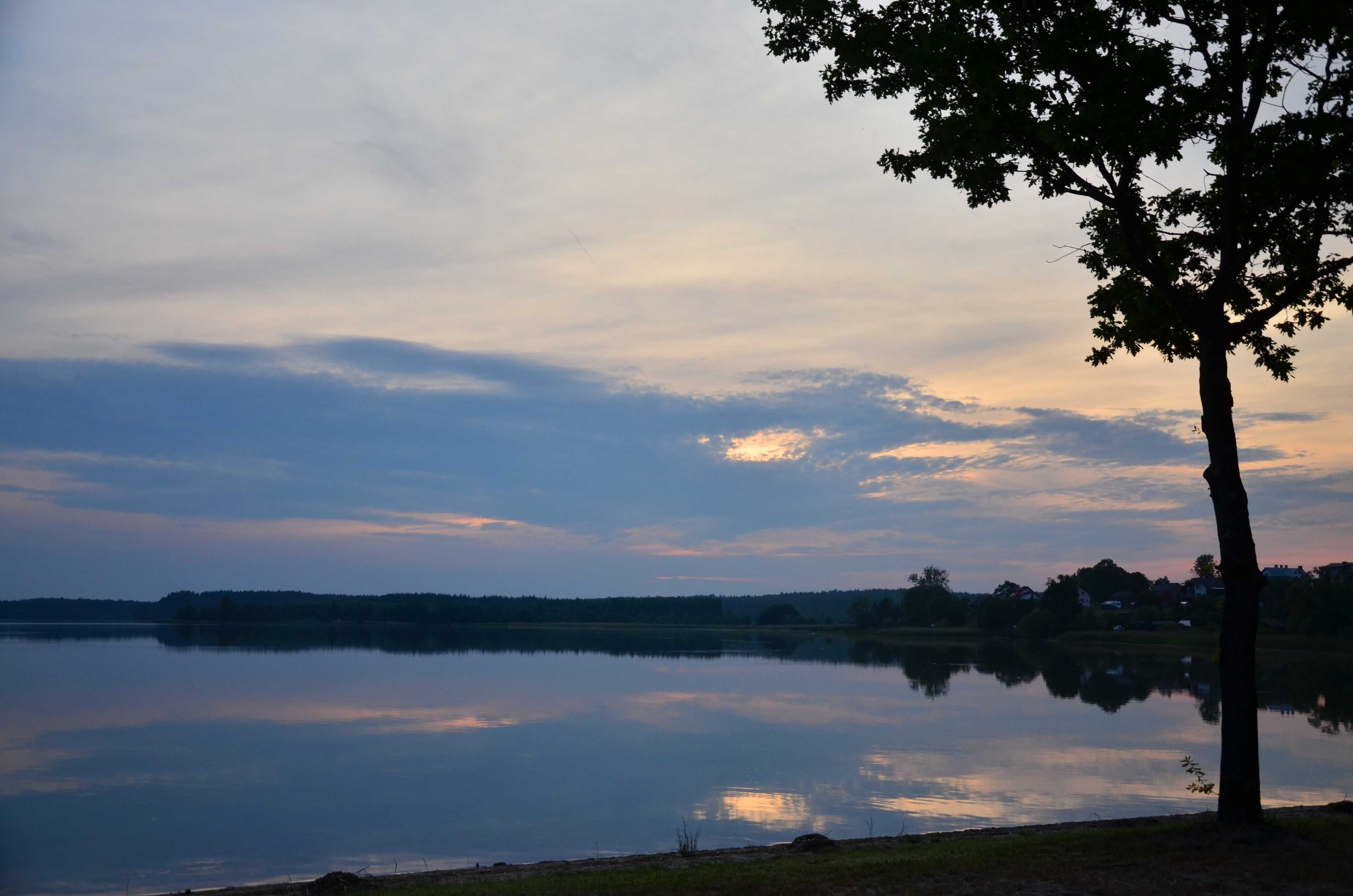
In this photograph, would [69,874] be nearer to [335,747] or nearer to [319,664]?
[335,747]

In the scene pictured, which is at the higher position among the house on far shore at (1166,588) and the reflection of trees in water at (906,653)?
the house on far shore at (1166,588)

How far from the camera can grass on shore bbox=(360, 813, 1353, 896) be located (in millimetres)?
9812

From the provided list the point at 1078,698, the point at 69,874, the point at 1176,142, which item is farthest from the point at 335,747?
the point at 1078,698

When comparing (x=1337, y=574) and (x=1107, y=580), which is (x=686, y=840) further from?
(x=1107, y=580)

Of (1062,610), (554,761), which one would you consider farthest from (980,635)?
(554,761)

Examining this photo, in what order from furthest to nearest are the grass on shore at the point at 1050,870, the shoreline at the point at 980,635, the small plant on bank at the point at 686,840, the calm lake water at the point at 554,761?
1. the shoreline at the point at 980,635
2. the calm lake water at the point at 554,761
3. the small plant on bank at the point at 686,840
4. the grass on shore at the point at 1050,870

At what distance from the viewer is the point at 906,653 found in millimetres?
95000

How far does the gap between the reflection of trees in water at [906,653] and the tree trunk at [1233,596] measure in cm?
2774

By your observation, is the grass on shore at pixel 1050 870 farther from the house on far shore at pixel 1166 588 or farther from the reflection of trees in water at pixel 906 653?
the house on far shore at pixel 1166 588

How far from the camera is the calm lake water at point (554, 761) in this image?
18797 mm

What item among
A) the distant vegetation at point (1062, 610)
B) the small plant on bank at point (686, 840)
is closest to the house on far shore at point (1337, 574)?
the distant vegetation at point (1062, 610)

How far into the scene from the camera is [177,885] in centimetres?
1600

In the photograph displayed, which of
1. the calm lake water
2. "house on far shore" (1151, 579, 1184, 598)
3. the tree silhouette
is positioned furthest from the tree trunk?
"house on far shore" (1151, 579, 1184, 598)

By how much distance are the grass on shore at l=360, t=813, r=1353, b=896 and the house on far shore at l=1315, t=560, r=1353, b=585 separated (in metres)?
84.4
